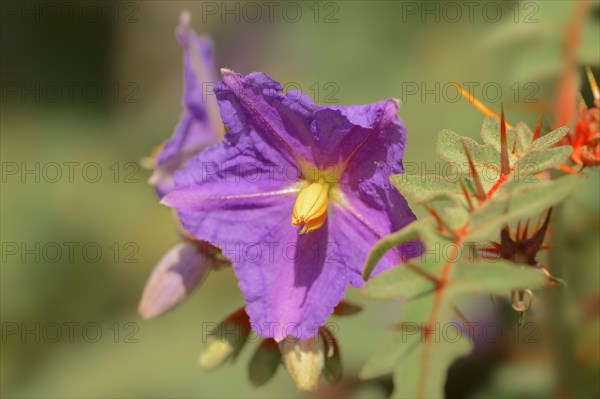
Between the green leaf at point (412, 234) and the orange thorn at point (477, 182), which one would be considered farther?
the orange thorn at point (477, 182)

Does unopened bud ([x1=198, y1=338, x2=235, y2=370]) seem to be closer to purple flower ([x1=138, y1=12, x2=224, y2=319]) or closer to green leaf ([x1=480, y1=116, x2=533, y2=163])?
purple flower ([x1=138, y1=12, x2=224, y2=319])

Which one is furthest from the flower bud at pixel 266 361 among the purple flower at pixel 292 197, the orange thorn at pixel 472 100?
the orange thorn at pixel 472 100

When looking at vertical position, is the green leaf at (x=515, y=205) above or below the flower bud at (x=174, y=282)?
above

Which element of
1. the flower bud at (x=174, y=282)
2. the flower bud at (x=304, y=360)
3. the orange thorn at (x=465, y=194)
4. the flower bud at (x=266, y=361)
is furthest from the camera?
the flower bud at (x=174, y=282)

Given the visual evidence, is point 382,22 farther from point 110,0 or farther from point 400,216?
point 400,216

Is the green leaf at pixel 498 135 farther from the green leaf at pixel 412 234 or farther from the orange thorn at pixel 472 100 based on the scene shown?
the green leaf at pixel 412 234

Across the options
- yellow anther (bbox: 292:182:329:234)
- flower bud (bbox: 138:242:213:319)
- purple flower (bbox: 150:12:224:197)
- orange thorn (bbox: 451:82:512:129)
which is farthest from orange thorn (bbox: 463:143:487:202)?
purple flower (bbox: 150:12:224:197)

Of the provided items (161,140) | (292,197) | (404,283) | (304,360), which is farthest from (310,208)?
(161,140)
